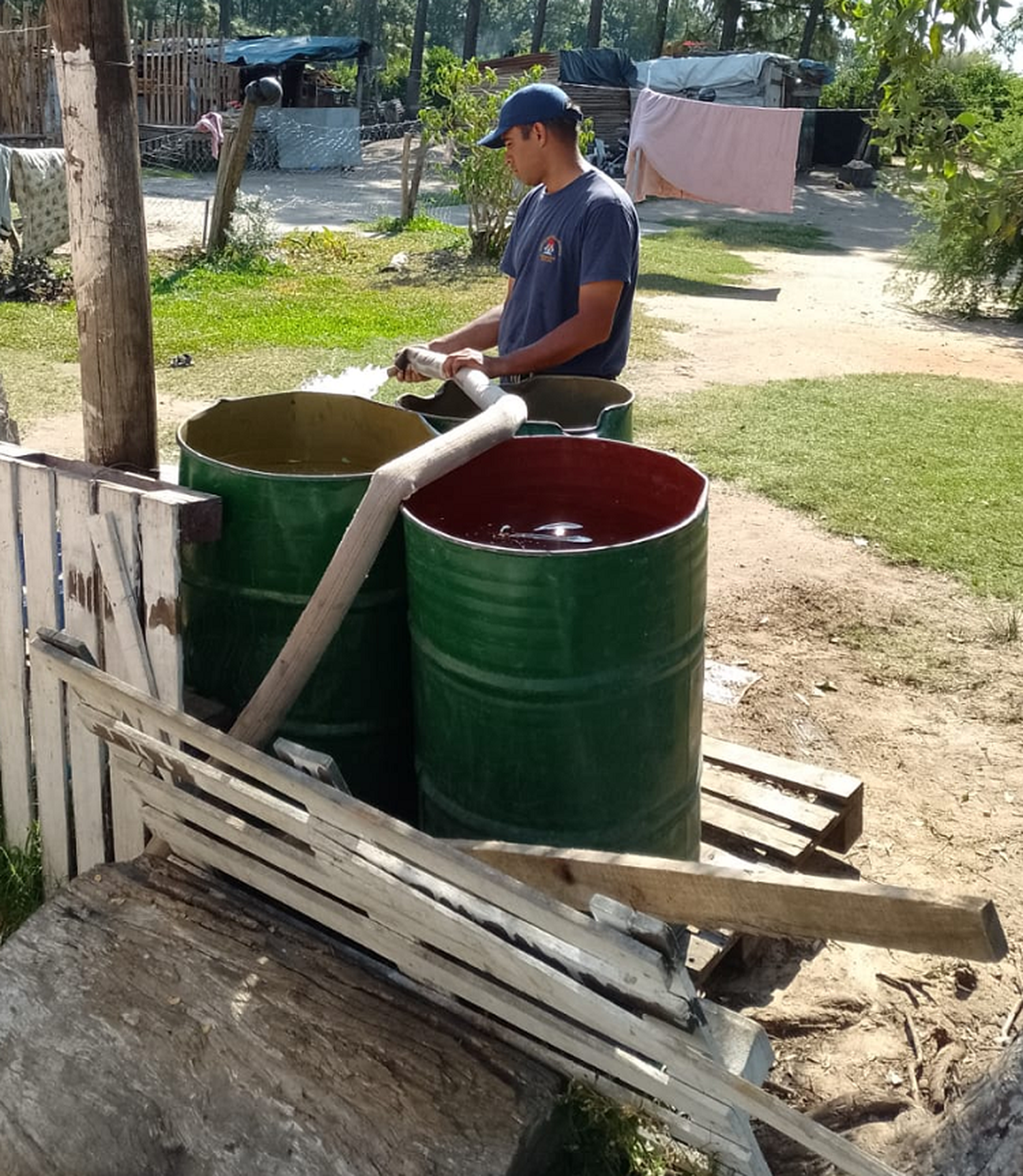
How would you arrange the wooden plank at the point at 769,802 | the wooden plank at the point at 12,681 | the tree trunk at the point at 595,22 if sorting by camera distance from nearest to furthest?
1. the wooden plank at the point at 12,681
2. the wooden plank at the point at 769,802
3. the tree trunk at the point at 595,22

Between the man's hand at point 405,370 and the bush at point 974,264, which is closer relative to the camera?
the man's hand at point 405,370

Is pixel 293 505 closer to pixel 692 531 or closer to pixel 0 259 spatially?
pixel 692 531

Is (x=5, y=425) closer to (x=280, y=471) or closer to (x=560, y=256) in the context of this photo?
(x=280, y=471)

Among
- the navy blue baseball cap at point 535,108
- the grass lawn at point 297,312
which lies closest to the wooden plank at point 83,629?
the navy blue baseball cap at point 535,108

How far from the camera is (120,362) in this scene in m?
3.05

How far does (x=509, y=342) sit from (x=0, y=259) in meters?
9.74

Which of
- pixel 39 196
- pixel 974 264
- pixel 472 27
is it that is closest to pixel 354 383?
pixel 39 196

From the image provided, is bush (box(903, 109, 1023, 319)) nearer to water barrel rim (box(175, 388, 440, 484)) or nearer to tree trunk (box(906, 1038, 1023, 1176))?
water barrel rim (box(175, 388, 440, 484))

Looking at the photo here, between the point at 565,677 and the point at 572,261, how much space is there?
1928mm

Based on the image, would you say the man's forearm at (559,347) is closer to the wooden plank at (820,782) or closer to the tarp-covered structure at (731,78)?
the wooden plank at (820,782)

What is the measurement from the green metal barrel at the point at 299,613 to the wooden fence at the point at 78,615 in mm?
108

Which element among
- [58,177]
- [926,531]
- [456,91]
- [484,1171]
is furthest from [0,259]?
[484,1171]

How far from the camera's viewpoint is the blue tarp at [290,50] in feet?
107

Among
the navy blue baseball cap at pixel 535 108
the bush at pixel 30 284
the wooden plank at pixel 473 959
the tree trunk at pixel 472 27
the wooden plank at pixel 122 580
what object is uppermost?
the tree trunk at pixel 472 27
